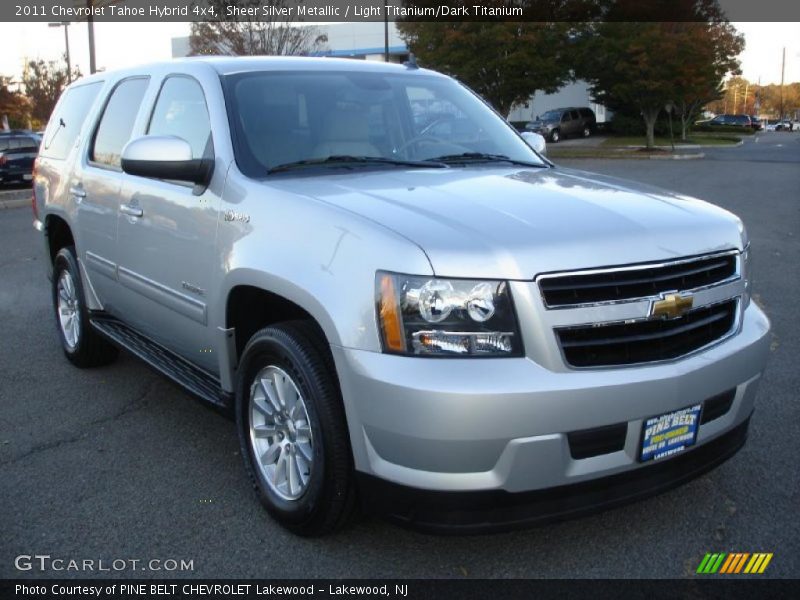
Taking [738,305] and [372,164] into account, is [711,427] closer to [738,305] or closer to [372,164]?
[738,305]

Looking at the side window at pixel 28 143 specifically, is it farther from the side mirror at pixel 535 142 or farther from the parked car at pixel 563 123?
the parked car at pixel 563 123

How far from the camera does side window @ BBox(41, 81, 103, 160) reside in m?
5.41

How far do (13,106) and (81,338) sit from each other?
4500cm

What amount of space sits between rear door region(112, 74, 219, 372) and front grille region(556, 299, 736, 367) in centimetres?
162

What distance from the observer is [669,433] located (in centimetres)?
278

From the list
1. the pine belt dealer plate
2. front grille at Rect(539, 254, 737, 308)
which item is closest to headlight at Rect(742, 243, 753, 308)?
front grille at Rect(539, 254, 737, 308)

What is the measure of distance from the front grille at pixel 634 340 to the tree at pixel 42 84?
5071 cm

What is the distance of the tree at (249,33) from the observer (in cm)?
3056

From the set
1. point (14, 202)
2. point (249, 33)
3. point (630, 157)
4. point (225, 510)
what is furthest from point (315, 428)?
point (249, 33)

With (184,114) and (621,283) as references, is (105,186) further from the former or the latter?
(621,283)

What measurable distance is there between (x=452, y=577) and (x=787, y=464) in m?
1.86

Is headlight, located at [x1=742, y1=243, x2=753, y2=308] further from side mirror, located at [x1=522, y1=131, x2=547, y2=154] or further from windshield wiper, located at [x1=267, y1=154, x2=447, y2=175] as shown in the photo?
side mirror, located at [x1=522, y1=131, x2=547, y2=154]

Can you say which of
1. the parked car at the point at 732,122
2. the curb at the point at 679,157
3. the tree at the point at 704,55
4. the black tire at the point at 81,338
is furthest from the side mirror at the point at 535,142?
the parked car at the point at 732,122

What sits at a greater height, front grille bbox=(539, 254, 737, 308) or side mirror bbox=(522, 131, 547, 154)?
side mirror bbox=(522, 131, 547, 154)
